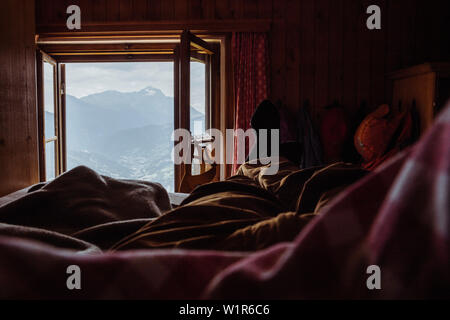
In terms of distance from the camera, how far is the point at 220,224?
425mm

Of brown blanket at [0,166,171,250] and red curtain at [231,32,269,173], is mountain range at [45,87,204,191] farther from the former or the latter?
brown blanket at [0,166,171,250]

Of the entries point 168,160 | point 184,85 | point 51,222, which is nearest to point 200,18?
point 184,85

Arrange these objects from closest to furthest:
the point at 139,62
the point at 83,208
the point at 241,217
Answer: the point at 241,217 → the point at 83,208 → the point at 139,62

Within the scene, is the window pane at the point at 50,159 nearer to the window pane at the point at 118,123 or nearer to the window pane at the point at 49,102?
the window pane at the point at 49,102

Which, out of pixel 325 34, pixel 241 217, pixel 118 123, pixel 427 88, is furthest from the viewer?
pixel 118 123

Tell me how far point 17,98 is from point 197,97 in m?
1.39

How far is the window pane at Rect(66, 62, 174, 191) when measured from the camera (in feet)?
25.5

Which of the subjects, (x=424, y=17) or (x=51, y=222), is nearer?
(x=51, y=222)

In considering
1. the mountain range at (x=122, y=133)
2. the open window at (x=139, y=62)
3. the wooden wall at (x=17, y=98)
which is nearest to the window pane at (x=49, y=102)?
the open window at (x=139, y=62)

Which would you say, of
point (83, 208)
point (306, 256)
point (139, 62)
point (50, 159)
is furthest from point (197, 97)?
point (306, 256)

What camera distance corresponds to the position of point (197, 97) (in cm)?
289

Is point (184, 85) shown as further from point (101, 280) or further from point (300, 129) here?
point (101, 280)

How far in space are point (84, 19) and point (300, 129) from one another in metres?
2.01

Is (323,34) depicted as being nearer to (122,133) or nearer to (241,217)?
(241,217)
